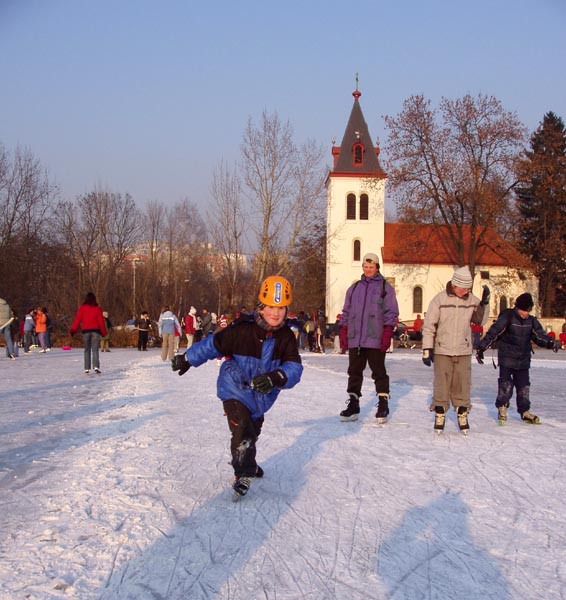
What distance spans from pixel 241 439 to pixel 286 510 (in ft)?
1.82

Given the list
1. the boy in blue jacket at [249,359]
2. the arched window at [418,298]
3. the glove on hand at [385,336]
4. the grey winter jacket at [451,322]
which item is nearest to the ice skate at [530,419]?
the grey winter jacket at [451,322]

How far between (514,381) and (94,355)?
9.43 metres

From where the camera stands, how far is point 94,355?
14.5m

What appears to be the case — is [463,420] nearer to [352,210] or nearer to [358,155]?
[352,210]

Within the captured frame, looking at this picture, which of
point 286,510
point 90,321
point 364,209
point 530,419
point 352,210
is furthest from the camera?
point 352,210

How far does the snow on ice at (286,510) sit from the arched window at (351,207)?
179ft

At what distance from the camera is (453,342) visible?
22.8ft

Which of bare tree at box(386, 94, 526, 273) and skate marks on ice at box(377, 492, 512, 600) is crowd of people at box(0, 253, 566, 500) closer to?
skate marks on ice at box(377, 492, 512, 600)

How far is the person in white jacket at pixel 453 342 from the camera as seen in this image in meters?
6.95

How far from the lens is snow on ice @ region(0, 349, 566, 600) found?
10.2 feet

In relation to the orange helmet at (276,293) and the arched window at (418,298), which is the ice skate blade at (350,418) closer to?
the orange helmet at (276,293)

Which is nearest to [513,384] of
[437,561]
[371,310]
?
[371,310]

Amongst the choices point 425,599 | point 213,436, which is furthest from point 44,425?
point 425,599

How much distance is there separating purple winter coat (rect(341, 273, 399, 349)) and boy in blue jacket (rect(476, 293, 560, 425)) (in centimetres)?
108
